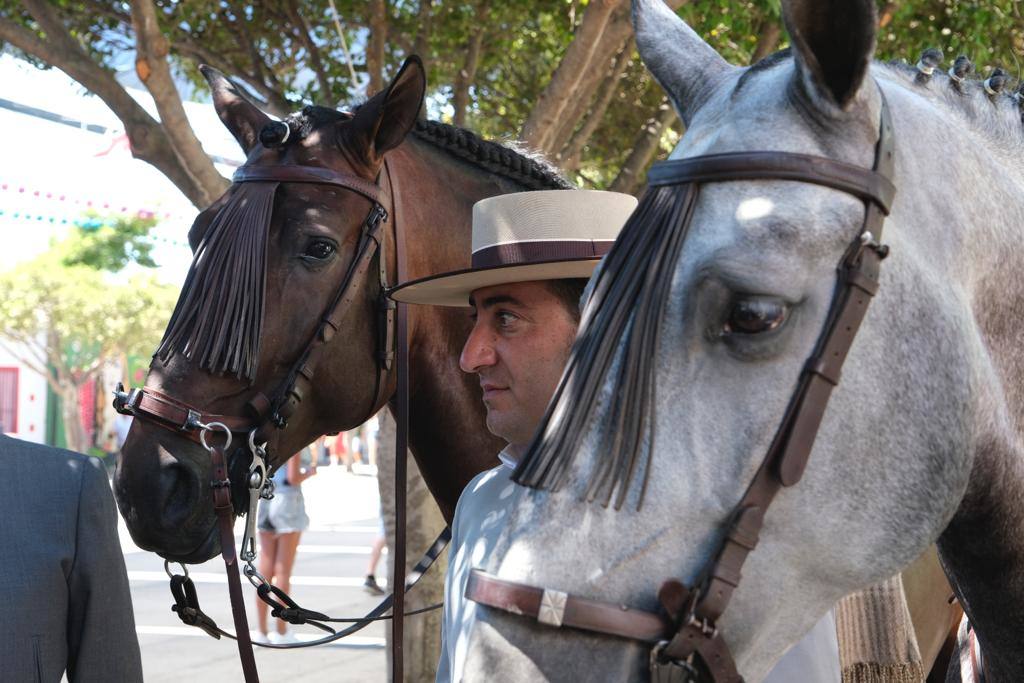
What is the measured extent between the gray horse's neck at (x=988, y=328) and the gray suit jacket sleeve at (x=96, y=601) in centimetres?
176

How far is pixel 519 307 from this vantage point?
2.51 metres

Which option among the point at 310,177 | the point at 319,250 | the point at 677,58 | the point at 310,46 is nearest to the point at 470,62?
the point at 310,46

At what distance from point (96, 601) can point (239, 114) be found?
1733 millimetres

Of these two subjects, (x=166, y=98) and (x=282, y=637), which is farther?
(x=282, y=637)

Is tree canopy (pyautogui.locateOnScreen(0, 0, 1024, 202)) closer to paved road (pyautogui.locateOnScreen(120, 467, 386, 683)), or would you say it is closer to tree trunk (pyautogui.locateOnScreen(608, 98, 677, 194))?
tree trunk (pyautogui.locateOnScreen(608, 98, 677, 194))

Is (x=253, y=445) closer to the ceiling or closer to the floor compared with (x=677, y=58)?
closer to the floor

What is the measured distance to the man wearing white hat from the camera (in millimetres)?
2357

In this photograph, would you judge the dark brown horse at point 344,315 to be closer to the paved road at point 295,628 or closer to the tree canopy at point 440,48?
the tree canopy at point 440,48

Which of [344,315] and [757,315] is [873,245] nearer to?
[757,315]

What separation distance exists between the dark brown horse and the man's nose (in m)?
0.67

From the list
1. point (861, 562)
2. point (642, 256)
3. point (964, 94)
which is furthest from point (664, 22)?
point (861, 562)

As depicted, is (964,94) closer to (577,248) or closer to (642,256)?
(642,256)

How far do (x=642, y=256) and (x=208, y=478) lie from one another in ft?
6.27

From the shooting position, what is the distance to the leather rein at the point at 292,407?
292cm
